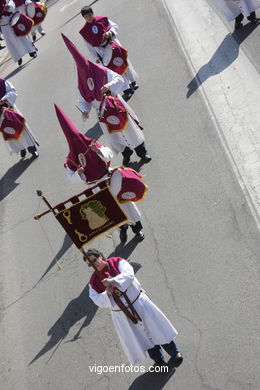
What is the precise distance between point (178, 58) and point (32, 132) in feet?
11.7

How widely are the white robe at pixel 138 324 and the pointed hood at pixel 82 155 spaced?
7.96 feet

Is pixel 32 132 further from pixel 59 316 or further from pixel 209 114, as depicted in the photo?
pixel 59 316

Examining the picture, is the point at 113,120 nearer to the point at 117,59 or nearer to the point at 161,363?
the point at 117,59

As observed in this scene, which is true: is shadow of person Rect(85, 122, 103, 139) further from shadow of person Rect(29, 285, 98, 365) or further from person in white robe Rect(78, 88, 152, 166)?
shadow of person Rect(29, 285, 98, 365)

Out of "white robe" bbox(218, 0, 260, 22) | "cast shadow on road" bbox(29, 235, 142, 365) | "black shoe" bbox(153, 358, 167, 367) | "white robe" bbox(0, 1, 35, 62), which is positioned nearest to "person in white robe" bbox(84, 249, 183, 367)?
"black shoe" bbox(153, 358, 167, 367)

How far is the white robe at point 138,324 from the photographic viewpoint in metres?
6.86

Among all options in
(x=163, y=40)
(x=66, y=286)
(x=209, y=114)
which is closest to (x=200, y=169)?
(x=209, y=114)

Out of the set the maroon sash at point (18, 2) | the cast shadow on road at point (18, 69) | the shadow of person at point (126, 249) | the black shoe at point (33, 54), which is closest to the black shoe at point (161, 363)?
the shadow of person at point (126, 249)

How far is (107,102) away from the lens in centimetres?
1059

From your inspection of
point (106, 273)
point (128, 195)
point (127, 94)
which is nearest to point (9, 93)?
point (127, 94)

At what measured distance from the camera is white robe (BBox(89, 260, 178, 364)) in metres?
6.86

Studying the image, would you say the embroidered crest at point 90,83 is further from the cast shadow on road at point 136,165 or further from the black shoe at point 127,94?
the black shoe at point 127,94

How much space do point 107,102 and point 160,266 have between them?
3.07 m

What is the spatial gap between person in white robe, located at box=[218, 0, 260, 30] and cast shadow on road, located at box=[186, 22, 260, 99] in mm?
166
